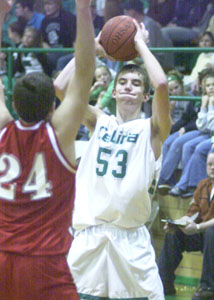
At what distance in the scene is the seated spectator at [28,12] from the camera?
38.0ft

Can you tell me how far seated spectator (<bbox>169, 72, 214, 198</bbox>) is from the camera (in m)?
7.17

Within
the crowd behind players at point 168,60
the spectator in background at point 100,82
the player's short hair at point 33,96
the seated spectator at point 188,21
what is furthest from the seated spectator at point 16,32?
the player's short hair at point 33,96

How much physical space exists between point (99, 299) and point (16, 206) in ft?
4.65

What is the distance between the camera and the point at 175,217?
756 centimetres

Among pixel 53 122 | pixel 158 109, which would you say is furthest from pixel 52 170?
pixel 158 109

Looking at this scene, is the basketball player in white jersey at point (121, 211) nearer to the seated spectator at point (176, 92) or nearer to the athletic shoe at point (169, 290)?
the athletic shoe at point (169, 290)

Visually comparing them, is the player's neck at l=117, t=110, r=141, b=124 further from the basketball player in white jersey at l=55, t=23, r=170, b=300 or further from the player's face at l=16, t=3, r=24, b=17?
the player's face at l=16, t=3, r=24, b=17

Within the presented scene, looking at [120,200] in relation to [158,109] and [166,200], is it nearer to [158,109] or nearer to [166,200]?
[158,109]

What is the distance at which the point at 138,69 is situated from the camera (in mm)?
4809

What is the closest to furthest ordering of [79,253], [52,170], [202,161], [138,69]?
[52,170]
[79,253]
[138,69]
[202,161]

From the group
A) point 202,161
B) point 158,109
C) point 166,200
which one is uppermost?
point 158,109

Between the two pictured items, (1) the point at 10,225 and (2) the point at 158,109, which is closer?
(1) the point at 10,225

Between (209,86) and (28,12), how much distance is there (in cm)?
574

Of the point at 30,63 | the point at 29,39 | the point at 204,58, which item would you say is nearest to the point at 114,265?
the point at 204,58
